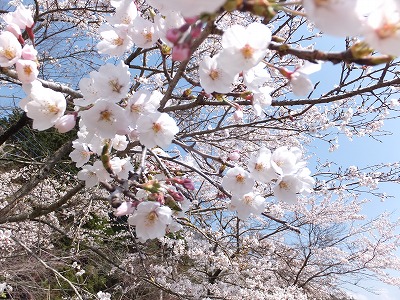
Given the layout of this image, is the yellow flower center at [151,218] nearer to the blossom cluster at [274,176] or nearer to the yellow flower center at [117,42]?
the blossom cluster at [274,176]

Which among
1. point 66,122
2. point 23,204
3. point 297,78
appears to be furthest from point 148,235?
point 23,204

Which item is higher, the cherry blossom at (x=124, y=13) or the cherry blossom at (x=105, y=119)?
the cherry blossom at (x=124, y=13)

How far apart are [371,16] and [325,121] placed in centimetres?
464

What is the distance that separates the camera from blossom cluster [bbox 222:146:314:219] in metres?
1.52

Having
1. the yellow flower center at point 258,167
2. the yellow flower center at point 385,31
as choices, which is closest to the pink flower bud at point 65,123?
the yellow flower center at point 258,167

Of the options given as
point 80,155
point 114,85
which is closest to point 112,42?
point 114,85

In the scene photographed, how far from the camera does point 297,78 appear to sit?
4.12ft

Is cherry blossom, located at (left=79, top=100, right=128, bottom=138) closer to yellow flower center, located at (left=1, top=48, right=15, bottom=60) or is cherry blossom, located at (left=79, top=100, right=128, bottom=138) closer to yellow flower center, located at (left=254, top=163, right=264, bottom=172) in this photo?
yellow flower center, located at (left=1, top=48, right=15, bottom=60)

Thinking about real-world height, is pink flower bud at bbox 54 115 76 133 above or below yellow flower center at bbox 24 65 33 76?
below

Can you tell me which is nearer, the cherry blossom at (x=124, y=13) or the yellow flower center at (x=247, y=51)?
the yellow flower center at (x=247, y=51)

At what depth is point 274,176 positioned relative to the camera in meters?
1.52

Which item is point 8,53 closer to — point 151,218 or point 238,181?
point 151,218

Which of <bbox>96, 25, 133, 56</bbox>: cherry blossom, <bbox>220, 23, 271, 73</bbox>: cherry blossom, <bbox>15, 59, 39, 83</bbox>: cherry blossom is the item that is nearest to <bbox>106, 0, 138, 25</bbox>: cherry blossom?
<bbox>96, 25, 133, 56</bbox>: cherry blossom

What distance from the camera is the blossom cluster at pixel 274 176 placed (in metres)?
1.52
